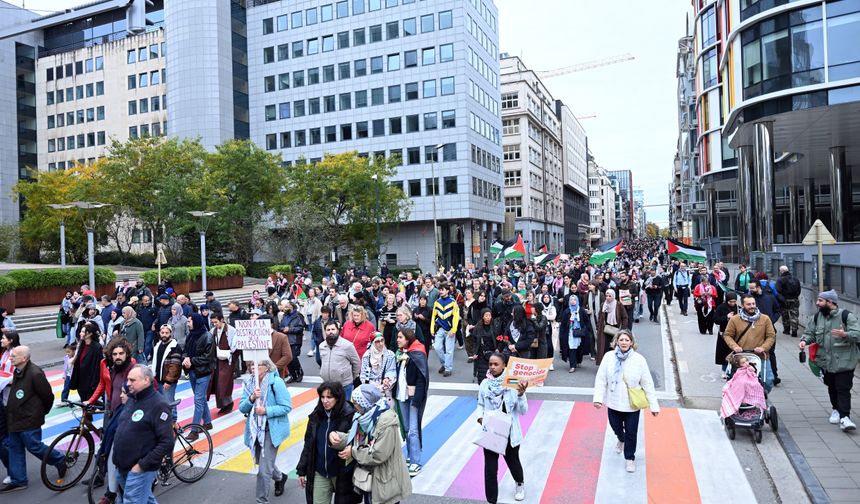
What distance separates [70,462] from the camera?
7312 millimetres

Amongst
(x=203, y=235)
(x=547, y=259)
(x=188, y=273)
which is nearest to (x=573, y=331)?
(x=547, y=259)

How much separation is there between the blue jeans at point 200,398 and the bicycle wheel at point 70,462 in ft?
4.64

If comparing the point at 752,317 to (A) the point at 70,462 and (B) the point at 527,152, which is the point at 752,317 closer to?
(A) the point at 70,462

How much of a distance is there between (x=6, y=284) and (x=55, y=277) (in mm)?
3222

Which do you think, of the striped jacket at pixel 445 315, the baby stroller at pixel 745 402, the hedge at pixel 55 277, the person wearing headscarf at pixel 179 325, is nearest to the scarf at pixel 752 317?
the baby stroller at pixel 745 402

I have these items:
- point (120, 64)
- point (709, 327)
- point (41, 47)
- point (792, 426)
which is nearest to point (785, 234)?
point (709, 327)

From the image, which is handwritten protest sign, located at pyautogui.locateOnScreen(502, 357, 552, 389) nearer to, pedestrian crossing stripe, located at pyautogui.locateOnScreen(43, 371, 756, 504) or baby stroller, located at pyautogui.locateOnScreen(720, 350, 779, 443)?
pedestrian crossing stripe, located at pyautogui.locateOnScreen(43, 371, 756, 504)

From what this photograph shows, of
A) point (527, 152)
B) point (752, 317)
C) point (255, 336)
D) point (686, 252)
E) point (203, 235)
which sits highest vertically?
point (527, 152)

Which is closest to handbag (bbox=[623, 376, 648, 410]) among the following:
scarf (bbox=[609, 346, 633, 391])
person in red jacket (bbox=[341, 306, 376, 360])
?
scarf (bbox=[609, 346, 633, 391])

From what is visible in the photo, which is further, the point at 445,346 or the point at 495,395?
the point at 445,346

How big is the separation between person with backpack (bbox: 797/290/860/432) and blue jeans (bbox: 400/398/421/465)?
505cm

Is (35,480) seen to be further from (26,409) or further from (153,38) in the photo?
(153,38)

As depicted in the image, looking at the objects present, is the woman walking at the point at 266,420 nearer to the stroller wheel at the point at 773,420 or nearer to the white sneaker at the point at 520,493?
the white sneaker at the point at 520,493

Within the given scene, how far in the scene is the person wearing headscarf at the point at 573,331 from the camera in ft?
42.2
